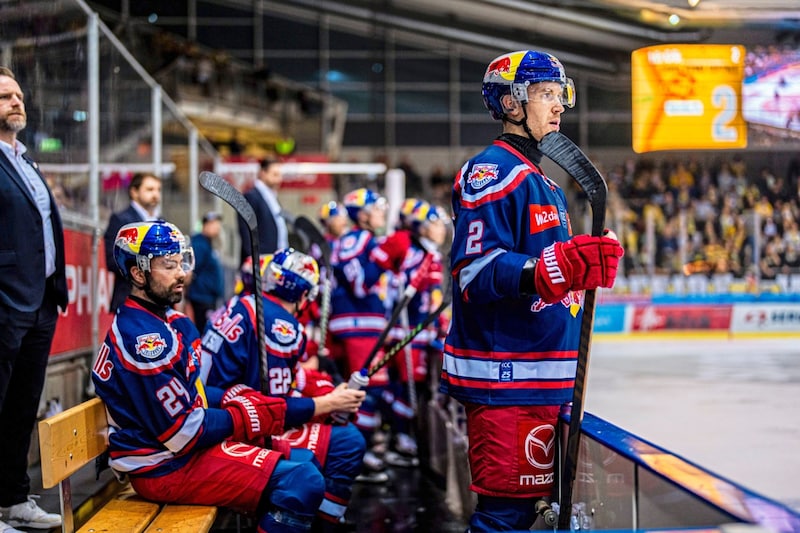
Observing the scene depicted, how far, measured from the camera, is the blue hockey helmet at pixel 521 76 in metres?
2.60

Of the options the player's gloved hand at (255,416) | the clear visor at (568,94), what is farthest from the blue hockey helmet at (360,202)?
the clear visor at (568,94)

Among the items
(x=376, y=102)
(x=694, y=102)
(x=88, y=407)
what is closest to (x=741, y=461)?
(x=88, y=407)

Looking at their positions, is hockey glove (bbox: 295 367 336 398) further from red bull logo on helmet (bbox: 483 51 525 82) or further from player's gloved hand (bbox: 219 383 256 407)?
red bull logo on helmet (bbox: 483 51 525 82)

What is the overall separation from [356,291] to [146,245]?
3.18 metres

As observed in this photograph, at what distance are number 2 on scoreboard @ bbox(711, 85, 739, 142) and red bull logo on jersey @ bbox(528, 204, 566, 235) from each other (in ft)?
37.6

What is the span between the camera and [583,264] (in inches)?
89.7

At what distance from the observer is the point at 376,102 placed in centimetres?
2211

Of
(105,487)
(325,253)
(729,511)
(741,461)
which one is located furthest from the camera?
(325,253)

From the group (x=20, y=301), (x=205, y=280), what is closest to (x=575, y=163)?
(x=20, y=301)

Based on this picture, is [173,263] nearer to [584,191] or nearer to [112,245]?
[584,191]

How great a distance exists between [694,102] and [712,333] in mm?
3082

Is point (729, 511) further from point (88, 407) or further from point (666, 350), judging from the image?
point (666, 350)

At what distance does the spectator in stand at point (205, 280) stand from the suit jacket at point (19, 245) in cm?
550

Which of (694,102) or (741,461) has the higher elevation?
(694,102)
